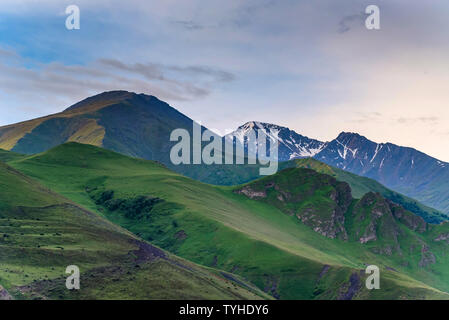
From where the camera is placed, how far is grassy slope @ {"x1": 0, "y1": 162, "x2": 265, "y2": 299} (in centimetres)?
10331

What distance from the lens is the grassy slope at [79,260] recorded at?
103312 millimetres

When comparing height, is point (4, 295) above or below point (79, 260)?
below

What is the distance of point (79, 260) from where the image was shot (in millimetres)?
121250

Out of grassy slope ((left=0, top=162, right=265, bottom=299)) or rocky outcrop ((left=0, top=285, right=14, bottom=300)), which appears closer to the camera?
rocky outcrop ((left=0, top=285, right=14, bottom=300))

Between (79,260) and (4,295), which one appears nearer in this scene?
(4,295)

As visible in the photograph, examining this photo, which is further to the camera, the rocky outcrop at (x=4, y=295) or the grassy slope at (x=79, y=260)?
the grassy slope at (x=79, y=260)

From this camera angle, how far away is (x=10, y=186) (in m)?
176
